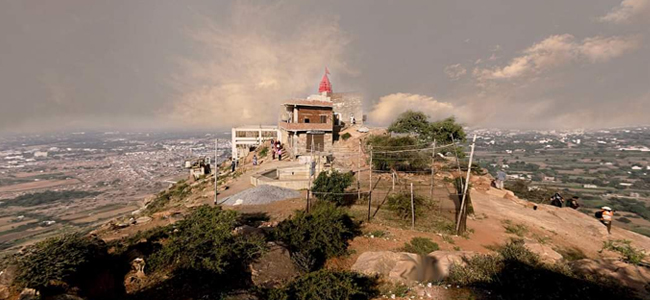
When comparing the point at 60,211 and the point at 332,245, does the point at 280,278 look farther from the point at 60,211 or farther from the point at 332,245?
the point at 60,211

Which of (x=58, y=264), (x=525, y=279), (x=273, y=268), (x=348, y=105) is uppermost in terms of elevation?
(x=348, y=105)

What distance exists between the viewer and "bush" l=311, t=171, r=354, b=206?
1553 centimetres

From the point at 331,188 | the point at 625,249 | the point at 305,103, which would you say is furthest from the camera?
the point at 305,103

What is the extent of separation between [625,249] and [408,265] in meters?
12.2

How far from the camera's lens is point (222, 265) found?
24.1ft

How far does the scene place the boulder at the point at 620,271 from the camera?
7445 mm

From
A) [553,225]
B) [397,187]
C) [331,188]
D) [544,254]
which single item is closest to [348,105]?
[397,187]

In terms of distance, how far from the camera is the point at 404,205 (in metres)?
14.4

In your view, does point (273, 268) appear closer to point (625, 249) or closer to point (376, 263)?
point (376, 263)

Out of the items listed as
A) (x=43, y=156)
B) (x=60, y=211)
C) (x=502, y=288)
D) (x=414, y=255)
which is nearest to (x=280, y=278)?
(x=414, y=255)

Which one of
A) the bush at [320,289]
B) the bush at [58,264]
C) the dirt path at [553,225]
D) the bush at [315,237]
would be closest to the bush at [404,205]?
the dirt path at [553,225]

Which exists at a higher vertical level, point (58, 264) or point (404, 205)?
point (58, 264)

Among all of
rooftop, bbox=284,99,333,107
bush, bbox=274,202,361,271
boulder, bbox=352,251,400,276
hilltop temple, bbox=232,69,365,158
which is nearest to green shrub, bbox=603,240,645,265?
boulder, bbox=352,251,400,276

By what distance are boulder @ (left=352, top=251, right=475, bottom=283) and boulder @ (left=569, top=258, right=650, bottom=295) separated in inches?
133
